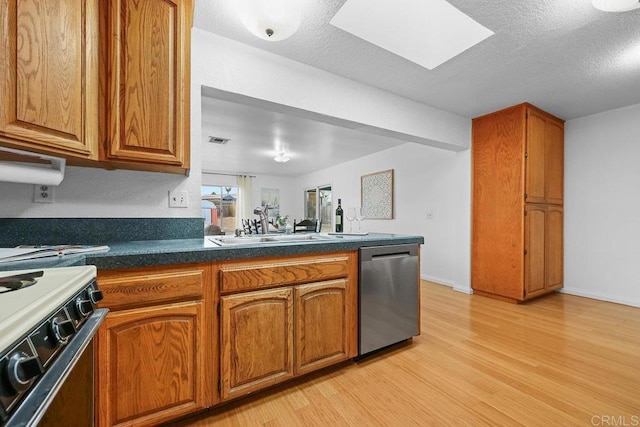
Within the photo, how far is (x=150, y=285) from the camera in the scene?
1166mm

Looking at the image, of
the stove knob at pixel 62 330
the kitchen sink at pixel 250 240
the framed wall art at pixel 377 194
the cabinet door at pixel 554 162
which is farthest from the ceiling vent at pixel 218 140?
the cabinet door at pixel 554 162

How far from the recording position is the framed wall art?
16.6 feet

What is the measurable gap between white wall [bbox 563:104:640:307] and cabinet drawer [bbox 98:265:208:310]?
4440mm

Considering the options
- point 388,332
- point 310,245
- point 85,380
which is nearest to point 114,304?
point 85,380

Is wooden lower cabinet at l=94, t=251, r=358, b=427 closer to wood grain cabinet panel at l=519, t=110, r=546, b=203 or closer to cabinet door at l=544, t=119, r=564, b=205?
wood grain cabinet panel at l=519, t=110, r=546, b=203

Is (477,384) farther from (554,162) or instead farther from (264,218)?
(554,162)

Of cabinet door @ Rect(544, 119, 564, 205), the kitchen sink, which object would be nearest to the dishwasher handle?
the kitchen sink

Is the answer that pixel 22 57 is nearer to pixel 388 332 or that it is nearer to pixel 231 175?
pixel 388 332

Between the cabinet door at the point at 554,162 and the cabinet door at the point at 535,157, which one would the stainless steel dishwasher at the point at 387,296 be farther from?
the cabinet door at the point at 554,162

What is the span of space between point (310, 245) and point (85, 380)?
104cm

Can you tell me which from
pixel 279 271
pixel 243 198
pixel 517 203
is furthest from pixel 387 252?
pixel 243 198

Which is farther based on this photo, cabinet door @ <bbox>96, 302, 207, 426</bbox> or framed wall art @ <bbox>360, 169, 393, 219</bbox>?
framed wall art @ <bbox>360, 169, 393, 219</bbox>

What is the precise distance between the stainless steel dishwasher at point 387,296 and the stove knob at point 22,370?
1.52 m

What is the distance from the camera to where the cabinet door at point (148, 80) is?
1281mm
